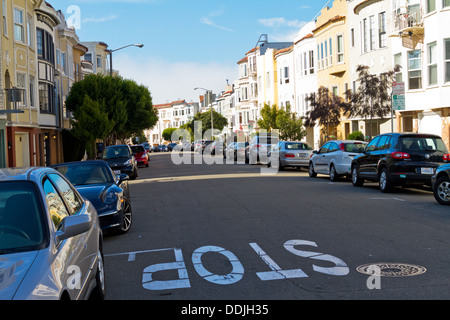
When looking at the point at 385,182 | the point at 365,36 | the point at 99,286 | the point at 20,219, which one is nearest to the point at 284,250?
the point at 99,286

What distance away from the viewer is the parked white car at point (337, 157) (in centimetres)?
2066

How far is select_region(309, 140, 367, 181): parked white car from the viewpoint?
67.8ft

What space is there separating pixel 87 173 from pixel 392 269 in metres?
6.82

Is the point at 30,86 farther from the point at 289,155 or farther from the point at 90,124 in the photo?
the point at 289,155

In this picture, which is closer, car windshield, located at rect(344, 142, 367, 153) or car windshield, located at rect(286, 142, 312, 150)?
car windshield, located at rect(344, 142, 367, 153)

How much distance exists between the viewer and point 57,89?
40344 mm

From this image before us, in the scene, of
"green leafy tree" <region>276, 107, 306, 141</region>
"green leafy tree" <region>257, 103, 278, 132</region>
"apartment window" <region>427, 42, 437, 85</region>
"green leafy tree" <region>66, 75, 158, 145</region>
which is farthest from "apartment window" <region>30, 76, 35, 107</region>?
"green leafy tree" <region>257, 103, 278, 132</region>

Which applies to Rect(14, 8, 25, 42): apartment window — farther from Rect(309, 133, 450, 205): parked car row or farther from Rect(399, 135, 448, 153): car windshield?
Rect(399, 135, 448, 153): car windshield

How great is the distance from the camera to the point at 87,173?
454 inches

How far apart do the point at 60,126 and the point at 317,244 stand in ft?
114

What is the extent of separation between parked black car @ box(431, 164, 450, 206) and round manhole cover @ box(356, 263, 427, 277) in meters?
6.71

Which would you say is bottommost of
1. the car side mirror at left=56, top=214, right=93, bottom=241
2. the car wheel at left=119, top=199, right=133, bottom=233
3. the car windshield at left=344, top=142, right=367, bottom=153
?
the car wheel at left=119, top=199, right=133, bottom=233
